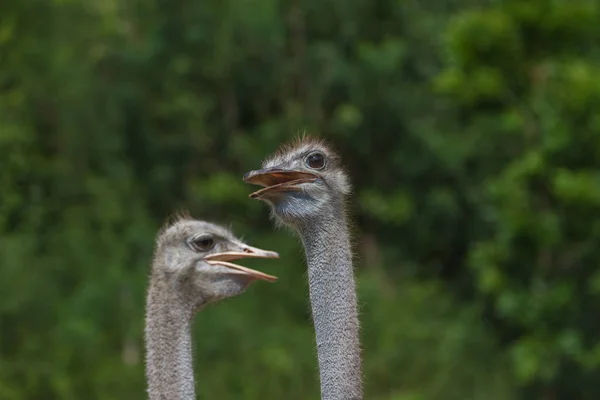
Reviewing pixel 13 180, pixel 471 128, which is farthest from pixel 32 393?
pixel 471 128

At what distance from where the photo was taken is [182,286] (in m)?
5.36

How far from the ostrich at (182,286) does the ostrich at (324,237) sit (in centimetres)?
82

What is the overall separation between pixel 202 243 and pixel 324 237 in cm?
141

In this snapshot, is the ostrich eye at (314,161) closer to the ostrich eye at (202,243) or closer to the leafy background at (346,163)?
the ostrich eye at (202,243)

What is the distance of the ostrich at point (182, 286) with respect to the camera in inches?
201

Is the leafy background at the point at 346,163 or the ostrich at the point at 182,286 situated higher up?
the leafy background at the point at 346,163

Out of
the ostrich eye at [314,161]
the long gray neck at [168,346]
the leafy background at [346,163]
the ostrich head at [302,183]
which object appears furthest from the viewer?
the leafy background at [346,163]

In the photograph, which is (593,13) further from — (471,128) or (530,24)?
(471,128)

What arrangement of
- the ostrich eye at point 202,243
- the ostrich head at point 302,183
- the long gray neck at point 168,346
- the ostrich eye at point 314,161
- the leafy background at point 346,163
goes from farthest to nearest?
1. the leafy background at point 346,163
2. the ostrich eye at point 202,243
3. the long gray neck at point 168,346
4. the ostrich eye at point 314,161
5. the ostrich head at point 302,183

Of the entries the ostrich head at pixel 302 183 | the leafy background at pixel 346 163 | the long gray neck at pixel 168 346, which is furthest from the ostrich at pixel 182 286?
the leafy background at pixel 346 163

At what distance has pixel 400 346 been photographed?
12625 mm

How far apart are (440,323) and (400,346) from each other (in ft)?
3.04

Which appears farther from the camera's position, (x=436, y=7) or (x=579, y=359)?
(x=436, y=7)

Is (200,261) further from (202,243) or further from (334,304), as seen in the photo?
(334,304)
